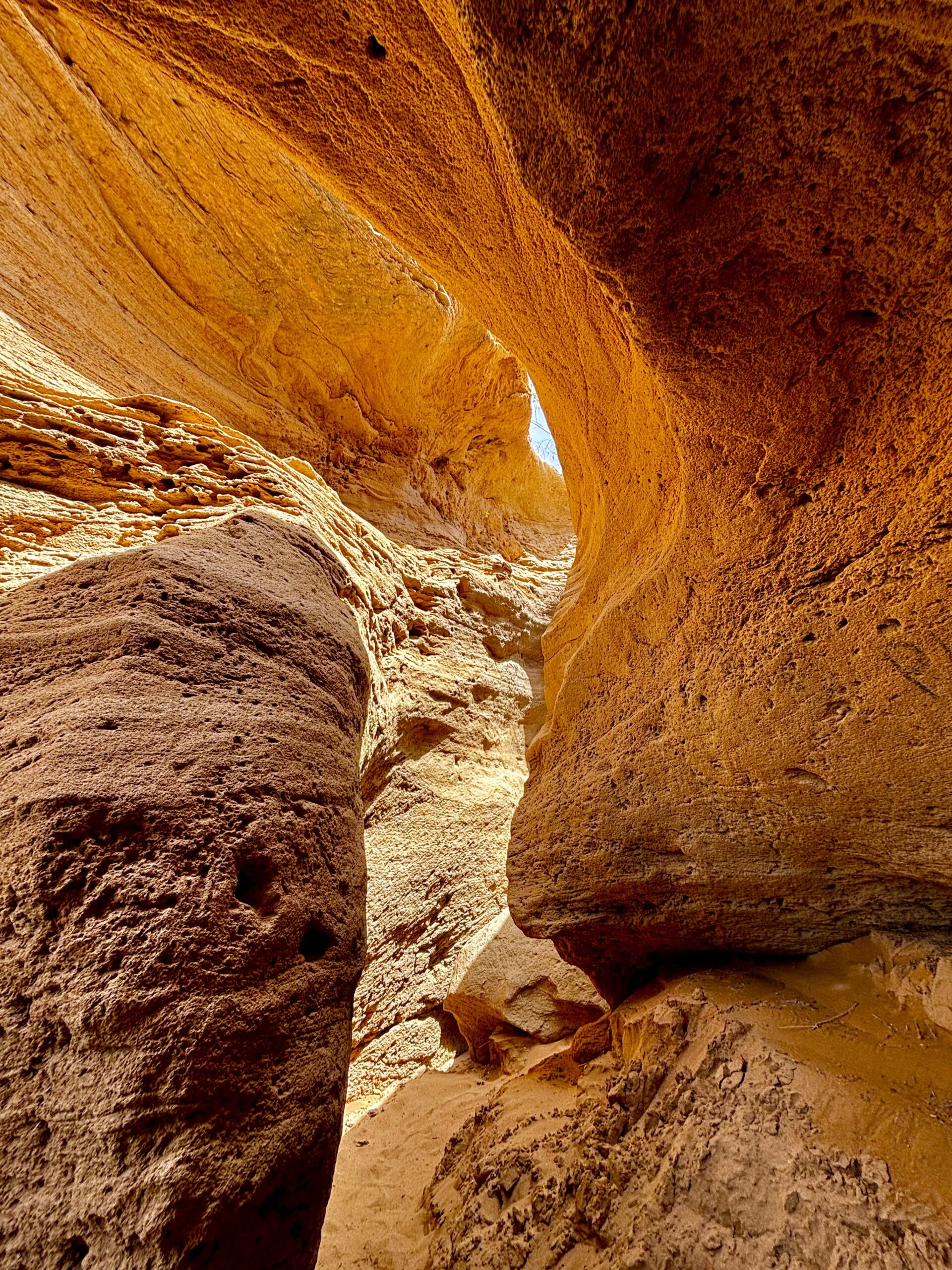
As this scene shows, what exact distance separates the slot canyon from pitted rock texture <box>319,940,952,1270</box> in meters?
0.01

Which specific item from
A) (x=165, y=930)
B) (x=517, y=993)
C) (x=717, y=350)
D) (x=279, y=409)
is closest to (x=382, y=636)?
(x=517, y=993)

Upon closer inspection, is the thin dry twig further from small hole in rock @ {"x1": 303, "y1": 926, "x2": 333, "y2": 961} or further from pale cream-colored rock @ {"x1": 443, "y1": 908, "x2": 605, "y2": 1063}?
pale cream-colored rock @ {"x1": 443, "y1": 908, "x2": 605, "y2": 1063}

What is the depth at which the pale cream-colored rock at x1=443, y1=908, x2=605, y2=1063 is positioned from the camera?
3.85 metres

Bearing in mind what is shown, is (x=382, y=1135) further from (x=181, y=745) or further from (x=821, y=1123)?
(x=181, y=745)

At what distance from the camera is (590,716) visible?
2.86 meters

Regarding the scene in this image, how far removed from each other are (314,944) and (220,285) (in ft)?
26.9

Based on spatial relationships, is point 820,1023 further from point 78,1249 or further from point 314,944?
point 78,1249

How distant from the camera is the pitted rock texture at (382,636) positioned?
307 centimetres

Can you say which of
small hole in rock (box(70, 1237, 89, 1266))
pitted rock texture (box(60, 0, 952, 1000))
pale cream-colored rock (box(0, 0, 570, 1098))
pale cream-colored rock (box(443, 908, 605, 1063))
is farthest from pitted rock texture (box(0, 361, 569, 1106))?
small hole in rock (box(70, 1237, 89, 1266))

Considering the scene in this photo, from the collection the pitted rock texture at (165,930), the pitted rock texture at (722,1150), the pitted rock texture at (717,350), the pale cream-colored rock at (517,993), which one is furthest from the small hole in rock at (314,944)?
the pale cream-colored rock at (517,993)

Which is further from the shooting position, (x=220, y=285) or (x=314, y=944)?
(x=220, y=285)

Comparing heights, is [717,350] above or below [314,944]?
above

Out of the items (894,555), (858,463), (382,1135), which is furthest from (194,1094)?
(382,1135)

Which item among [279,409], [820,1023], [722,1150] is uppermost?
[279,409]
